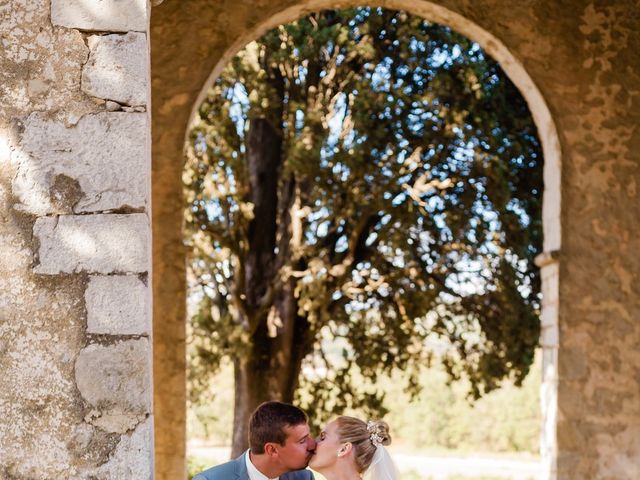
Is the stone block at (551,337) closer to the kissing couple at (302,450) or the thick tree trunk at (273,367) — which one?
the kissing couple at (302,450)

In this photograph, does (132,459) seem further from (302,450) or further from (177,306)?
(177,306)

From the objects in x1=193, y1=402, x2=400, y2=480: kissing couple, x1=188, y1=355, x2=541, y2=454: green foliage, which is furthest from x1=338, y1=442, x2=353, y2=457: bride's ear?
x1=188, y1=355, x2=541, y2=454: green foliage

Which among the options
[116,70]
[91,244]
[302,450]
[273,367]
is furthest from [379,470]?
[273,367]

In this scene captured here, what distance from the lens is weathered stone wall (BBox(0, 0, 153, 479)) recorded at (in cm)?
283

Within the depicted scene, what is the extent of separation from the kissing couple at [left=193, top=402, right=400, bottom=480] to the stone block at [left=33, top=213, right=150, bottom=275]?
2.77 ft

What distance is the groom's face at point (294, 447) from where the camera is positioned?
342cm

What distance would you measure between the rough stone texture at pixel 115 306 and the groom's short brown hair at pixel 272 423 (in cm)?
73

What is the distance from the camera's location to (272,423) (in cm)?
343

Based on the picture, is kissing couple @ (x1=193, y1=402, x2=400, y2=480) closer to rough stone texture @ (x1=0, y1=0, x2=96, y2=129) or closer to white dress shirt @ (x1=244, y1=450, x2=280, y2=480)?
white dress shirt @ (x1=244, y1=450, x2=280, y2=480)

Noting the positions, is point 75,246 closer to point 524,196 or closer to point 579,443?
point 579,443

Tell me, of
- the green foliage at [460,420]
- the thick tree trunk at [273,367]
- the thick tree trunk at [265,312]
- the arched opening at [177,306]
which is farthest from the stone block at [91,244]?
the green foliage at [460,420]

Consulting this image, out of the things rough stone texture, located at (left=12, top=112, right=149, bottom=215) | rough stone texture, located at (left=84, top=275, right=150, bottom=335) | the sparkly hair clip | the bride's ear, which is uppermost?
rough stone texture, located at (left=12, top=112, right=149, bottom=215)

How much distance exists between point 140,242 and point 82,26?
67 cm

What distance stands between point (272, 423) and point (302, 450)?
140 mm
